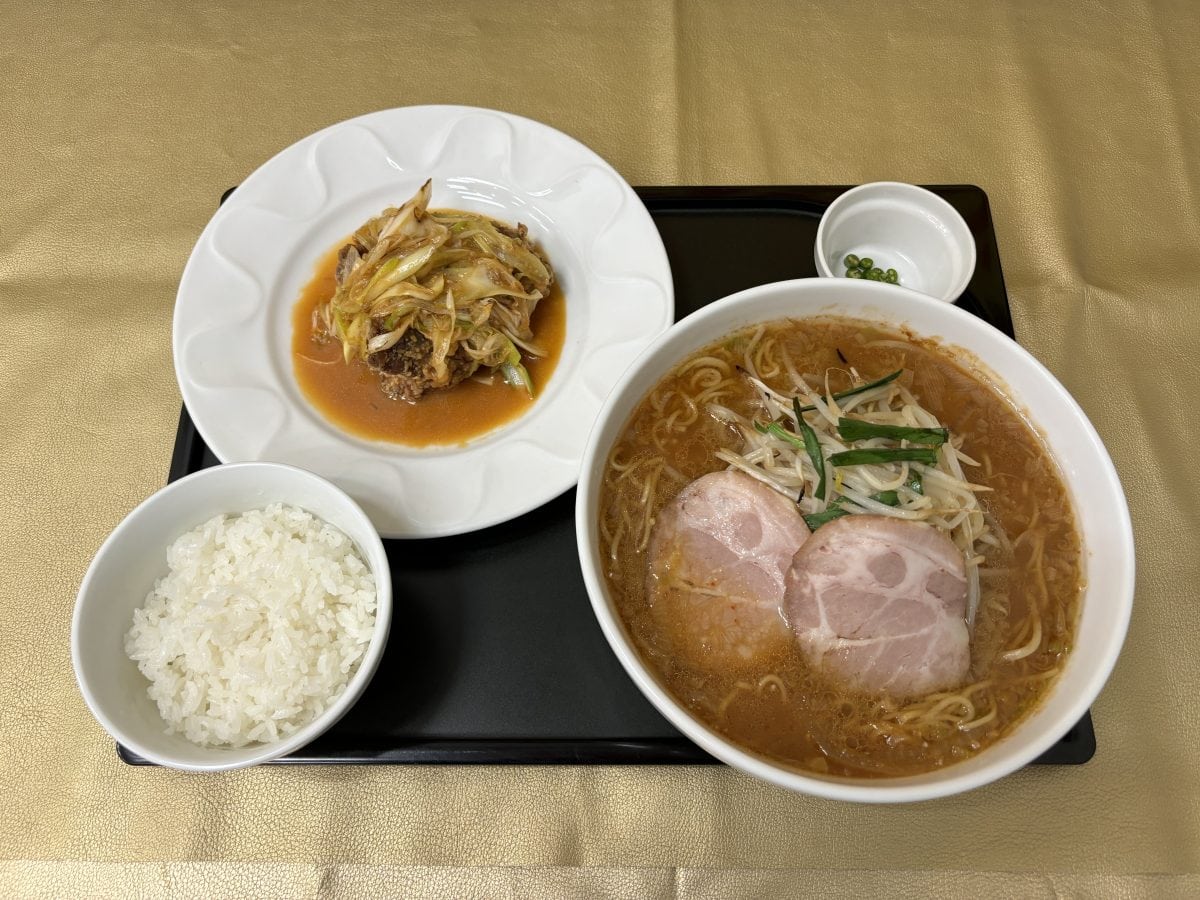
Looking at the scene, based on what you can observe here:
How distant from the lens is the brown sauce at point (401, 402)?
2.08 metres

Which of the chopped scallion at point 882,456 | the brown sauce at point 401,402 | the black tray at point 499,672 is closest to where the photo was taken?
the chopped scallion at point 882,456

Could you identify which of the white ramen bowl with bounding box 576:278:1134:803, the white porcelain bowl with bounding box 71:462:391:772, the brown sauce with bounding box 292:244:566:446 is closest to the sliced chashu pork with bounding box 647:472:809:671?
the white ramen bowl with bounding box 576:278:1134:803

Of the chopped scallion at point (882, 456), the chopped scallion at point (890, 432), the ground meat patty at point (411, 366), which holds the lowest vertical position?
the ground meat patty at point (411, 366)

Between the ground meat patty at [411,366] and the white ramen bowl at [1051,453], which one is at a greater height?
the white ramen bowl at [1051,453]

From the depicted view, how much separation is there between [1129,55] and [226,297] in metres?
3.43

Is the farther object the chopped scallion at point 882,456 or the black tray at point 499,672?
the black tray at point 499,672

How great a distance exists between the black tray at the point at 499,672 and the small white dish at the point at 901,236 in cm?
113

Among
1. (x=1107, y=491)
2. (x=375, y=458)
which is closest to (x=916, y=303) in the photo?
(x=1107, y=491)

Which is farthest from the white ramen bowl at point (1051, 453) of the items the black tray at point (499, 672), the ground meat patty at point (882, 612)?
the black tray at point (499, 672)

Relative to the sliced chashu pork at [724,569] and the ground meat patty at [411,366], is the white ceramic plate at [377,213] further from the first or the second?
the sliced chashu pork at [724,569]

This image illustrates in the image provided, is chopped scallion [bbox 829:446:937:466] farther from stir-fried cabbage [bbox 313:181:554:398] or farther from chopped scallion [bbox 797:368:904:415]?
stir-fried cabbage [bbox 313:181:554:398]

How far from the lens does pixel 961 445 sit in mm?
1640

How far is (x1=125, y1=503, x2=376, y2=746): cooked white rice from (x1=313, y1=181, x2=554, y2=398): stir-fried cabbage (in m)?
0.61

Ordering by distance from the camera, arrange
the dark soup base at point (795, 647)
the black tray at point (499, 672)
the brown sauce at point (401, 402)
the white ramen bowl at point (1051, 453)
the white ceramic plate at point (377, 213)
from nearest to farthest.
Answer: the white ramen bowl at point (1051, 453) < the dark soup base at point (795, 647) < the black tray at point (499, 672) < the white ceramic plate at point (377, 213) < the brown sauce at point (401, 402)
